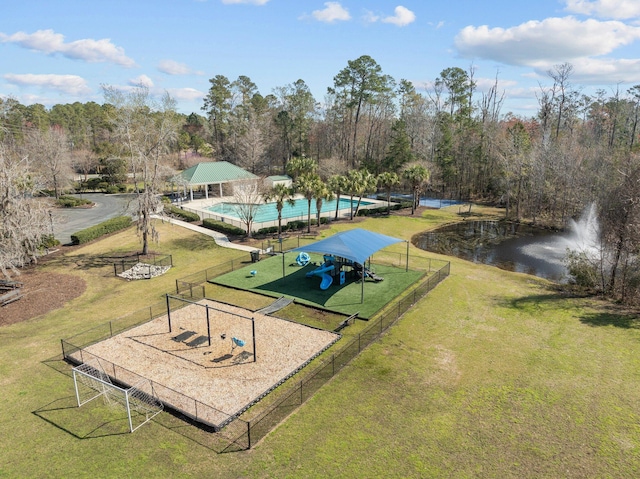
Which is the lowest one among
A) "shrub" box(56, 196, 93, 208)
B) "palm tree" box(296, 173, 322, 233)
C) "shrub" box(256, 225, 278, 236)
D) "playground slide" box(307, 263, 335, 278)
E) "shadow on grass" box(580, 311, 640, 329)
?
"shadow on grass" box(580, 311, 640, 329)

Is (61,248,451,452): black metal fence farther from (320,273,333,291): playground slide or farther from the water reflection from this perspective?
the water reflection

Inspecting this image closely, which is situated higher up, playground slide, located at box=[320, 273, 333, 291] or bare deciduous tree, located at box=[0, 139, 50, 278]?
bare deciduous tree, located at box=[0, 139, 50, 278]

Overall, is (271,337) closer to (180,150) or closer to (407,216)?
(407,216)

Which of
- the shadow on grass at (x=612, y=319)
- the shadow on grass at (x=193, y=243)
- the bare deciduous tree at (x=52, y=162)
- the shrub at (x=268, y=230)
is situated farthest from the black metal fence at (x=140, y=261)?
the bare deciduous tree at (x=52, y=162)

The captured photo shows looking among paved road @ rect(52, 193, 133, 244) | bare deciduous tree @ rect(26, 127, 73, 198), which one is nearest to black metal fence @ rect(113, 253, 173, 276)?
paved road @ rect(52, 193, 133, 244)

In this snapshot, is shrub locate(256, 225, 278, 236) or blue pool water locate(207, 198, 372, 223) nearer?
shrub locate(256, 225, 278, 236)

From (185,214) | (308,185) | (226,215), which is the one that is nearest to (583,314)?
(308,185)

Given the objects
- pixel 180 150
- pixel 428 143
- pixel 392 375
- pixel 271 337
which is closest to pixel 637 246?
pixel 392 375

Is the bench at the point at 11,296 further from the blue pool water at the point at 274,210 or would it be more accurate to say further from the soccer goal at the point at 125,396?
the blue pool water at the point at 274,210
